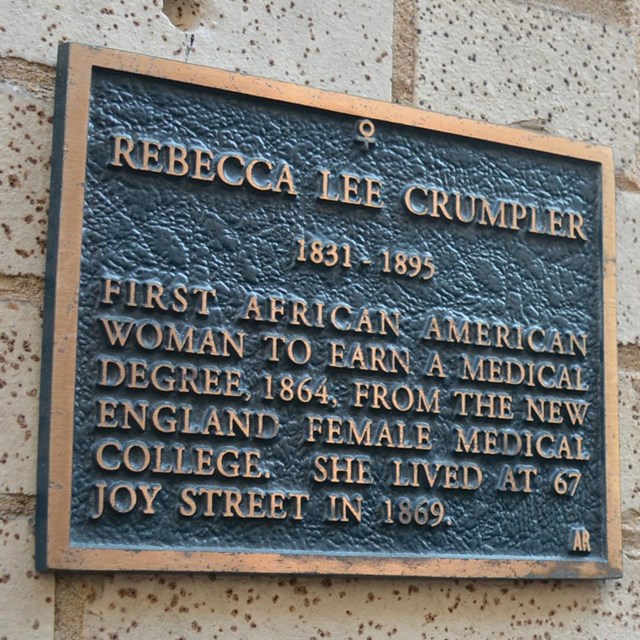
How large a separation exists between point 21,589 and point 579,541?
1326 mm

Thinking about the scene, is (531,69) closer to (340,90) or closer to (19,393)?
(340,90)

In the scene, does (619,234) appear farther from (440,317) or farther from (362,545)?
(362,545)

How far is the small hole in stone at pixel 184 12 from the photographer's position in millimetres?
3178

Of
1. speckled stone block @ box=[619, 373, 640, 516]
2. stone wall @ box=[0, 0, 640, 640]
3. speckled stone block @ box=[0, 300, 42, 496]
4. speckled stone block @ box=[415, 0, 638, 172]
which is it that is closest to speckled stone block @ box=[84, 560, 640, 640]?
stone wall @ box=[0, 0, 640, 640]

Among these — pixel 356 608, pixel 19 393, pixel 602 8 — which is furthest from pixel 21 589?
pixel 602 8

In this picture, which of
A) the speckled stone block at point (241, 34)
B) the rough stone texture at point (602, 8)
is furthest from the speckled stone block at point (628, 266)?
the speckled stone block at point (241, 34)

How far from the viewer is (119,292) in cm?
289

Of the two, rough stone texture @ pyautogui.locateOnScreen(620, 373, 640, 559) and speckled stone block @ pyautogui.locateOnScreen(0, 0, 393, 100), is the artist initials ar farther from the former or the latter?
speckled stone block @ pyautogui.locateOnScreen(0, 0, 393, 100)

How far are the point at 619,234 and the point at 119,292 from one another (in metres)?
1.41

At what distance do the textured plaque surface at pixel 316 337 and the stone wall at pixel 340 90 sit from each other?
8cm

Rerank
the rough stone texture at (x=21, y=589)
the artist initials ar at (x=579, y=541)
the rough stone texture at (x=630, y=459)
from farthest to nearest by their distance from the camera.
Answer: the rough stone texture at (x=630, y=459) < the artist initials ar at (x=579, y=541) < the rough stone texture at (x=21, y=589)

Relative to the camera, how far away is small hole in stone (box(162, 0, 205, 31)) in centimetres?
318

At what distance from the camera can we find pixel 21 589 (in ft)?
9.06

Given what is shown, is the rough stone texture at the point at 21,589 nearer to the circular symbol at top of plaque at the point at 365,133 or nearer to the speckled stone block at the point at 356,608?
the speckled stone block at the point at 356,608
